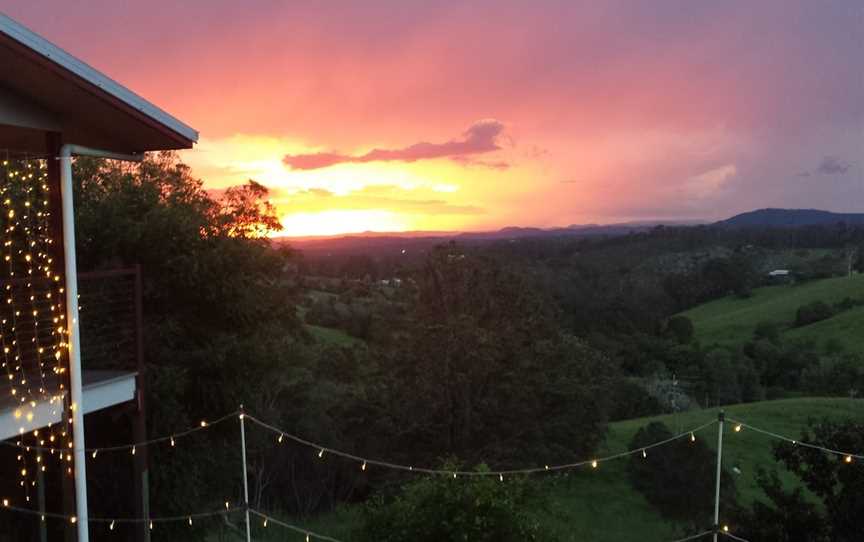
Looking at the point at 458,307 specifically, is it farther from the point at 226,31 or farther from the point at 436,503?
the point at 436,503

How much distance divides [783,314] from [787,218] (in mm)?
16650

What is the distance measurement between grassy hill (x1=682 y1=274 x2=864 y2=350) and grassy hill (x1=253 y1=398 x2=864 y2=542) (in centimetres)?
1566

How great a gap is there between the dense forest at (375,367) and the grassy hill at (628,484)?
87 centimetres

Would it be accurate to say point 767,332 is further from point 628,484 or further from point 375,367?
point 375,367

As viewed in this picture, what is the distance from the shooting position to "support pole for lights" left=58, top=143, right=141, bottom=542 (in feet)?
16.5

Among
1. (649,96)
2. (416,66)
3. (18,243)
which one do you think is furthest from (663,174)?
(18,243)

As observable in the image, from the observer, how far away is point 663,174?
79.3 ft

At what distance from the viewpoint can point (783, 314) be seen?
4794cm

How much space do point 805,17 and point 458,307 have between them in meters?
10.3

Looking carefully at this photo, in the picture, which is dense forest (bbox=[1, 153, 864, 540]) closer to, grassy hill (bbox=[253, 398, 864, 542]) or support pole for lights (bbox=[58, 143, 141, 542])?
grassy hill (bbox=[253, 398, 864, 542])

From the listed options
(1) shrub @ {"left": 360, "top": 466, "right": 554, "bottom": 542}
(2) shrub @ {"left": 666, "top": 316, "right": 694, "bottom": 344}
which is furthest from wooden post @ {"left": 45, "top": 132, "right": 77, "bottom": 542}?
(2) shrub @ {"left": 666, "top": 316, "right": 694, "bottom": 344}

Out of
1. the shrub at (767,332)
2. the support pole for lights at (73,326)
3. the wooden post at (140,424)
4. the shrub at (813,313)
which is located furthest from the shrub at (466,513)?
the shrub at (813,313)

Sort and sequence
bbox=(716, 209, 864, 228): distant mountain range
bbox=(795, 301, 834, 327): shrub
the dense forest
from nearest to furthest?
the dense forest → bbox=(795, 301, 834, 327): shrub → bbox=(716, 209, 864, 228): distant mountain range

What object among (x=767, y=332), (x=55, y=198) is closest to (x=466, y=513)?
(x=55, y=198)
